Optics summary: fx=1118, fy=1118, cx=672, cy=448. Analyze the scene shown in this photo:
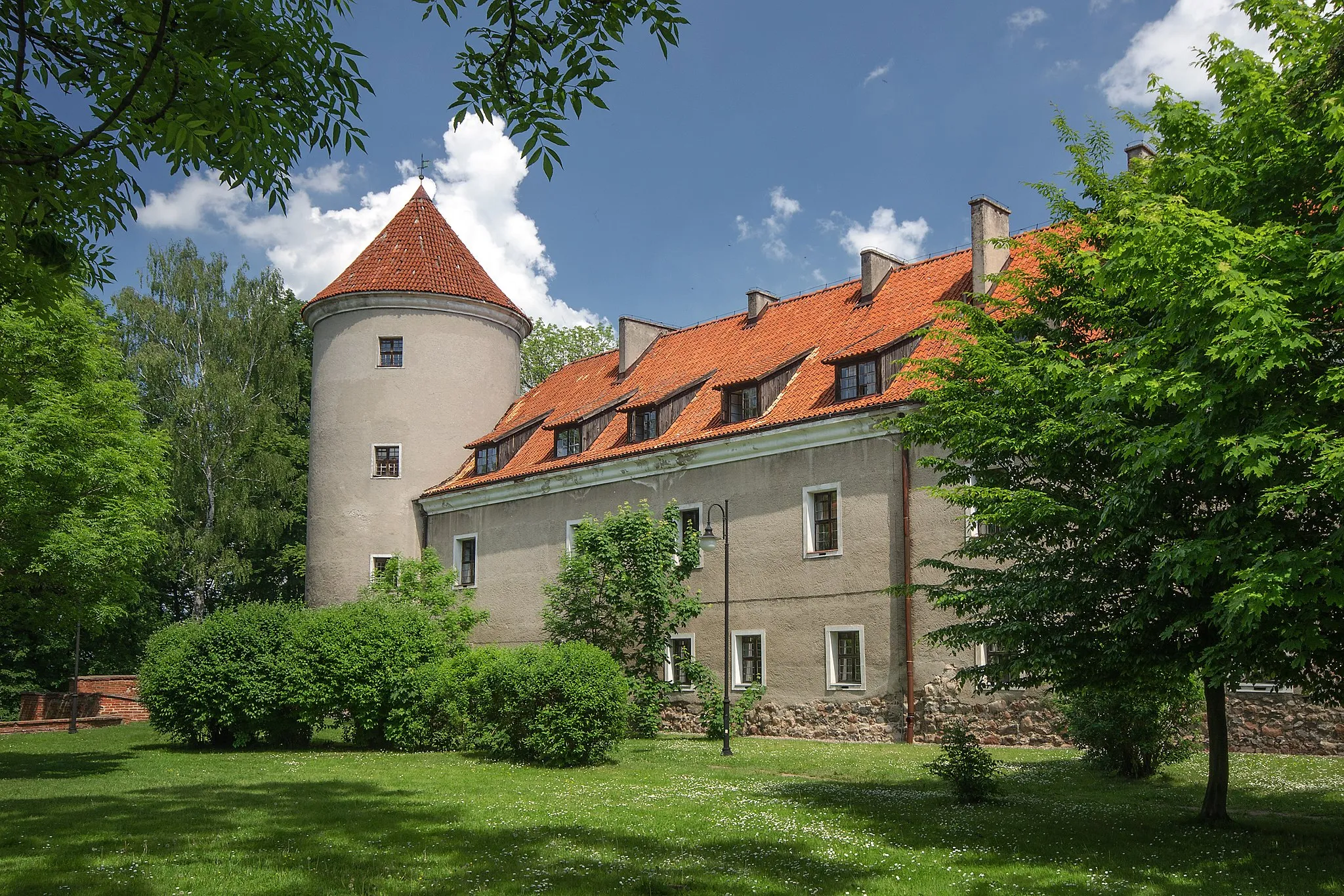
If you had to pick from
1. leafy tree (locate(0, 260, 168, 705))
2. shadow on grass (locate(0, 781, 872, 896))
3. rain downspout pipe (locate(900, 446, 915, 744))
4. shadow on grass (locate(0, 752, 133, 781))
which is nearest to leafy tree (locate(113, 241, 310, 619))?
shadow on grass (locate(0, 752, 133, 781))

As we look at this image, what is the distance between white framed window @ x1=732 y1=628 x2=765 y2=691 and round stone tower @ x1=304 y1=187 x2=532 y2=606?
42.1 ft

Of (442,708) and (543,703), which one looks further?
(442,708)

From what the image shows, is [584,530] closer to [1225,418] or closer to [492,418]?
[492,418]

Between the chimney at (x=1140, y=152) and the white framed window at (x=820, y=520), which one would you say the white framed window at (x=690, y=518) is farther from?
the chimney at (x=1140, y=152)

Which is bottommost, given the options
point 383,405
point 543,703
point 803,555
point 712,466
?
point 543,703

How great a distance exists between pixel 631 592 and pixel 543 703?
5259 mm

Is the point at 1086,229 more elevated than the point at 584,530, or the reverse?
the point at 1086,229

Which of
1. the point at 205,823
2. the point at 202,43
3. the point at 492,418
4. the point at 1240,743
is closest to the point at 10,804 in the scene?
the point at 205,823

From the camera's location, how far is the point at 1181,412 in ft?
33.8

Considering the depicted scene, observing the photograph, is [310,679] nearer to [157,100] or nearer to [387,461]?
[387,461]

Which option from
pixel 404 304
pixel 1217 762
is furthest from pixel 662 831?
pixel 404 304

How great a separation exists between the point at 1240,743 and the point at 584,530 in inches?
508

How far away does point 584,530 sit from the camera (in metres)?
24.0

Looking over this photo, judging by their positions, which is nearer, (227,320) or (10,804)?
(10,804)
